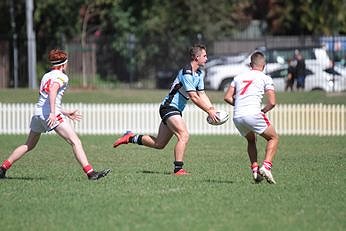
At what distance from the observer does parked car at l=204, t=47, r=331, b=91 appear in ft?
115

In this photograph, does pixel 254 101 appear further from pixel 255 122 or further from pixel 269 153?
pixel 269 153

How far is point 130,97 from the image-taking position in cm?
3312

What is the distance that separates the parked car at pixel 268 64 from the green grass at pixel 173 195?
17.5 m

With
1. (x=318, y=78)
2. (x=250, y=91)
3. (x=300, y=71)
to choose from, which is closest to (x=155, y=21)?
(x=318, y=78)

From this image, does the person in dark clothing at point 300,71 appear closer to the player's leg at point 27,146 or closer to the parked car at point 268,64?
the parked car at point 268,64

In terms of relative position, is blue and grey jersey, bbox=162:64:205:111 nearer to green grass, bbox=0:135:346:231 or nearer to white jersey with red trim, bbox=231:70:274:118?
green grass, bbox=0:135:346:231

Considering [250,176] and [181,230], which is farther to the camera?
[250,176]

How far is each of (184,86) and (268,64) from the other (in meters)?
21.9

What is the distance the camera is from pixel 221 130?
1045 inches

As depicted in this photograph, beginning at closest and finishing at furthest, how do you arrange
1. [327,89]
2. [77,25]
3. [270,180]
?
[270,180]
[327,89]
[77,25]

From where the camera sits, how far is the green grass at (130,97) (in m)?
31.3

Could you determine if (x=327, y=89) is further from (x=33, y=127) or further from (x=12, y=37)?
(x=33, y=127)

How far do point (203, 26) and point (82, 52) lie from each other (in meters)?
8.49

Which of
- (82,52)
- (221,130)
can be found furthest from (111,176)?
(82,52)
